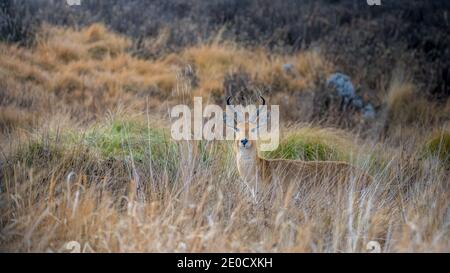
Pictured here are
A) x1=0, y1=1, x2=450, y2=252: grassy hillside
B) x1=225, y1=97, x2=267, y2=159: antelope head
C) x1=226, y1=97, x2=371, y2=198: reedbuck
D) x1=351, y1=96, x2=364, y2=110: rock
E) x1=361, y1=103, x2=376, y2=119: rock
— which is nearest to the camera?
x1=0, y1=1, x2=450, y2=252: grassy hillside

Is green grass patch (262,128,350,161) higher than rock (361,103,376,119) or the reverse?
higher

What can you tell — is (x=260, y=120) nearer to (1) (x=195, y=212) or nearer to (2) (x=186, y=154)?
(2) (x=186, y=154)

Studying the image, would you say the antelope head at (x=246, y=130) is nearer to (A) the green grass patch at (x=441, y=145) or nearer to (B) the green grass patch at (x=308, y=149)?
(B) the green grass patch at (x=308, y=149)

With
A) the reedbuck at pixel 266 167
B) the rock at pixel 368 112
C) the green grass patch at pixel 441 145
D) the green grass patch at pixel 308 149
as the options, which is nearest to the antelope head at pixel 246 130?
the reedbuck at pixel 266 167

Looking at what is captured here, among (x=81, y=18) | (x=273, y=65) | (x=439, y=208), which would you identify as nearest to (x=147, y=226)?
(x=439, y=208)

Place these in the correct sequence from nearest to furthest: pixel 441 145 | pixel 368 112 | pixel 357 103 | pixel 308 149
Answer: pixel 308 149 → pixel 441 145 → pixel 368 112 → pixel 357 103

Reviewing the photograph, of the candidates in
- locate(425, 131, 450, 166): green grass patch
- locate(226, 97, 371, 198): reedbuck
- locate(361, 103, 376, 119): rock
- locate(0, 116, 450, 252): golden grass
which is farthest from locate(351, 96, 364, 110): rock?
locate(0, 116, 450, 252): golden grass

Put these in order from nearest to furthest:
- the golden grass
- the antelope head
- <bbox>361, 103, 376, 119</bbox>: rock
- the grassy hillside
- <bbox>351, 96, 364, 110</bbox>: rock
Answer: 1. the golden grass
2. the grassy hillside
3. the antelope head
4. <bbox>361, 103, 376, 119</bbox>: rock
5. <bbox>351, 96, 364, 110</bbox>: rock

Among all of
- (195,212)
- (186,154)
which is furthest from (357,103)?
(195,212)

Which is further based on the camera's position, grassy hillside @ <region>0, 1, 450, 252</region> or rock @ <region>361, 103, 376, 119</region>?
rock @ <region>361, 103, 376, 119</region>

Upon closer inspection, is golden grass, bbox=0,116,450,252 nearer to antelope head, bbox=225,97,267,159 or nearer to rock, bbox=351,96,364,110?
antelope head, bbox=225,97,267,159

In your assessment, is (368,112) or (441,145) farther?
(368,112)

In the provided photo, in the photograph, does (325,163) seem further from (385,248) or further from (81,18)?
(81,18)

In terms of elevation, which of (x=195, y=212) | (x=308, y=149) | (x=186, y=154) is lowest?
(x=308, y=149)
